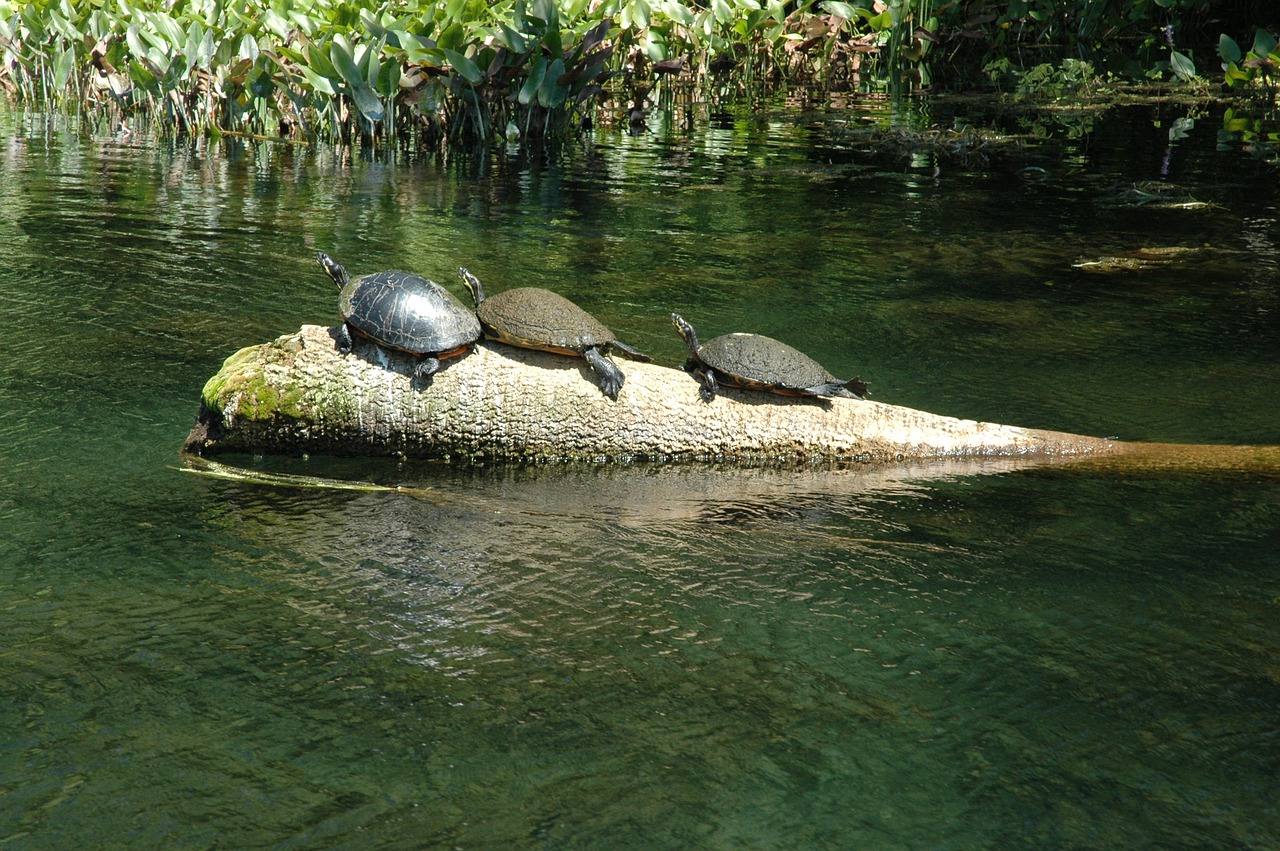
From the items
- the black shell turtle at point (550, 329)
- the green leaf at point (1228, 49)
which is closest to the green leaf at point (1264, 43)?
the green leaf at point (1228, 49)

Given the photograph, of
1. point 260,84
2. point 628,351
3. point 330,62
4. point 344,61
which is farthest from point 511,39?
point 628,351

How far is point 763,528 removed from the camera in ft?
14.7

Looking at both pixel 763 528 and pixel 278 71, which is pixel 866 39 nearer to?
pixel 278 71

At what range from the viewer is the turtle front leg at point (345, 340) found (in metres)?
4.98

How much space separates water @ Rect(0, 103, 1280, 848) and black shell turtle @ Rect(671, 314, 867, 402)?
0.40 m

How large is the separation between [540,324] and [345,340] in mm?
870

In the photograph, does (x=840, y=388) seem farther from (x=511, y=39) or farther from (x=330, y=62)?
(x=330, y=62)

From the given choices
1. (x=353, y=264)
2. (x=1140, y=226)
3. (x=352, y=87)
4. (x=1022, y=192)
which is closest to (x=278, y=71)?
(x=352, y=87)

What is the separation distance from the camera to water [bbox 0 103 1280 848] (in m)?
2.77

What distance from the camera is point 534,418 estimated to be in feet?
16.7

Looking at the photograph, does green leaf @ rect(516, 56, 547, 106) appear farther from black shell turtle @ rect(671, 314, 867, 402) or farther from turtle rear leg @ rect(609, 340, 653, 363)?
black shell turtle @ rect(671, 314, 867, 402)

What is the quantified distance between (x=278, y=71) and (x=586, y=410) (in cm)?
1083

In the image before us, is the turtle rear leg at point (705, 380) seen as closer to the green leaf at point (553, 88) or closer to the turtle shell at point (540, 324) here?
the turtle shell at point (540, 324)

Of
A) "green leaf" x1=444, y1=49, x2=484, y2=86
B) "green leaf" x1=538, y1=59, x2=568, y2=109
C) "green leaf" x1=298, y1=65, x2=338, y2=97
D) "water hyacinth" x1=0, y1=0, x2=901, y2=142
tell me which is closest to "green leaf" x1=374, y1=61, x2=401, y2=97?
"water hyacinth" x1=0, y1=0, x2=901, y2=142
